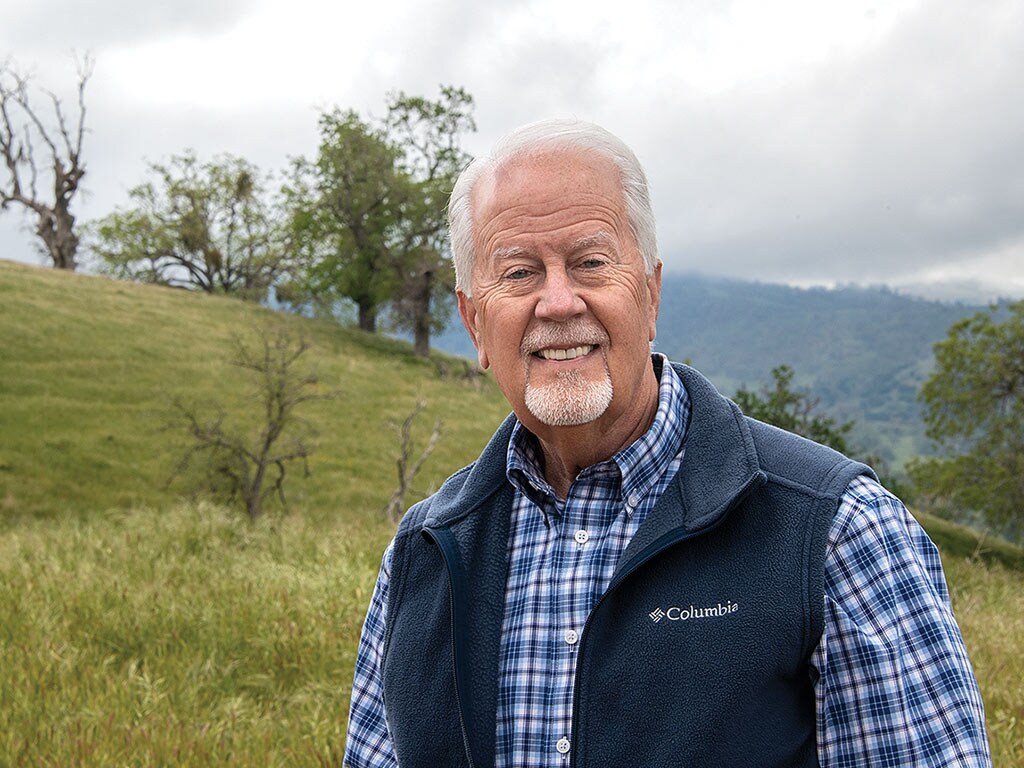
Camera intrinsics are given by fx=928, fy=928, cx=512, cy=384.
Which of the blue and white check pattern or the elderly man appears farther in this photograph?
the blue and white check pattern

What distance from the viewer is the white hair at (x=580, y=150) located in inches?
84.4

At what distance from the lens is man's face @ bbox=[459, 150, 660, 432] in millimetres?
2133

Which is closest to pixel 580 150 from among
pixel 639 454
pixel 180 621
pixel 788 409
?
pixel 639 454

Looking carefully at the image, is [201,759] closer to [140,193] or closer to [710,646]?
[710,646]

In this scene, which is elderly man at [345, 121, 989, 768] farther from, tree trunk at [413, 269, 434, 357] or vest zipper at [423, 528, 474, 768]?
tree trunk at [413, 269, 434, 357]

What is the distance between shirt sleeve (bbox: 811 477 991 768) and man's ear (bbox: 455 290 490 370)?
0.97 meters

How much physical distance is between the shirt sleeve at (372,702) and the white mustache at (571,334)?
0.77 meters

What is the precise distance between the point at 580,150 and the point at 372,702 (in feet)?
5.13

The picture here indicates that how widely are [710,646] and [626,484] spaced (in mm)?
418

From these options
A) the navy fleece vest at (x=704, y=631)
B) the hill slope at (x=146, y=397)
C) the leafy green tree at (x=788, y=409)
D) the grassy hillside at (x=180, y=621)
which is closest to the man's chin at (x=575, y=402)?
the navy fleece vest at (x=704, y=631)

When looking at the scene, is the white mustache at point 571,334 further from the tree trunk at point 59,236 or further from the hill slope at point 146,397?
the tree trunk at point 59,236

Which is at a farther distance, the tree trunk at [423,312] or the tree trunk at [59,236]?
the tree trunk at [59,236]

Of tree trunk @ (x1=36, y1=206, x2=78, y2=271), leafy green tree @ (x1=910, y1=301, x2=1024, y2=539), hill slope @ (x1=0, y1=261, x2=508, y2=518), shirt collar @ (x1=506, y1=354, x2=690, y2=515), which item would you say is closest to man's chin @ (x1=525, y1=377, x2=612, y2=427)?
shirt collar @ (x1=506, y1=354, x2=690, y2=515)

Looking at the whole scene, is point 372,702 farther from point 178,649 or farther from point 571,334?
point 178,649
